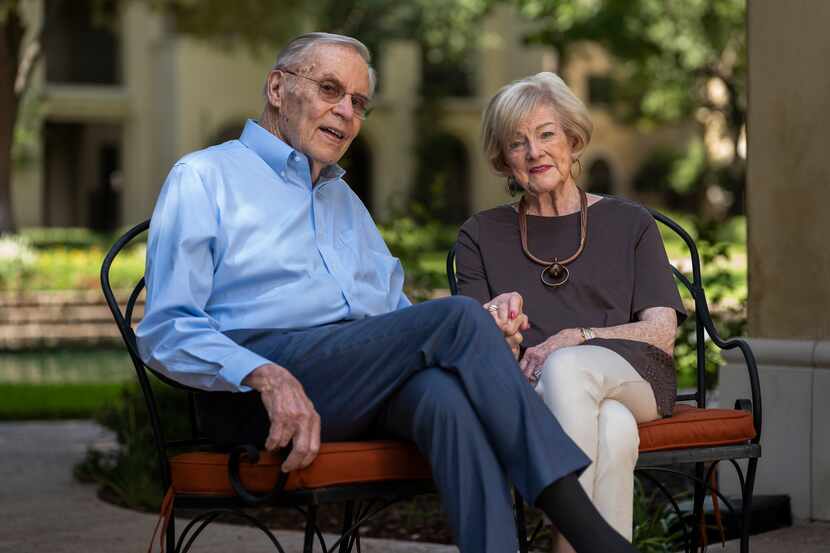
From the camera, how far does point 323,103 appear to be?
136 inches

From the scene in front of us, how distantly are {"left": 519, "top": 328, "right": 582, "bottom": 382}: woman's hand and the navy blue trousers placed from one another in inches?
19.8

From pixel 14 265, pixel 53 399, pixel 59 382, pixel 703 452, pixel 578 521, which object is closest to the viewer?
pixel 578 521

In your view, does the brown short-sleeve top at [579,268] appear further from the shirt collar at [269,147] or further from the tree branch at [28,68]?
the tree branch at [28,68]

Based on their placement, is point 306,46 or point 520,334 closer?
point 520,334

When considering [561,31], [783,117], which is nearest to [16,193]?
[561,31]

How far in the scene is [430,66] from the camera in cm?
3747

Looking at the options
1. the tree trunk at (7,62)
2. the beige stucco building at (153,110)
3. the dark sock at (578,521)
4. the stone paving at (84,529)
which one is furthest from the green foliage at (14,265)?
the dark sock at (578,521)

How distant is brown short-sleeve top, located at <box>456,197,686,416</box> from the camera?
365 cm

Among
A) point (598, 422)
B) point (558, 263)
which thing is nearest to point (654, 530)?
point (558, 263)

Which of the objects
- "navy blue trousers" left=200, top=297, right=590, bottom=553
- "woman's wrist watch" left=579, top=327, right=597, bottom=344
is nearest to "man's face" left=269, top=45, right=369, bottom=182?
"navy blue trousers" left=200, top=297, right=590, bottom=553

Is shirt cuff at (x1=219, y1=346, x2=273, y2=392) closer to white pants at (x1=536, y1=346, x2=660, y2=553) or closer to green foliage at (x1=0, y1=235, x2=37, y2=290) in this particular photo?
white pants at (x1=536, y1=346, x2=660, y2=553)

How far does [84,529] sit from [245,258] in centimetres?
228

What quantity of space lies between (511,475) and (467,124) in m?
35.2

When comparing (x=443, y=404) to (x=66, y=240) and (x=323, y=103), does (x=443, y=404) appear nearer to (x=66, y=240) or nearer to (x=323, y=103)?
(x=323, y=103)
